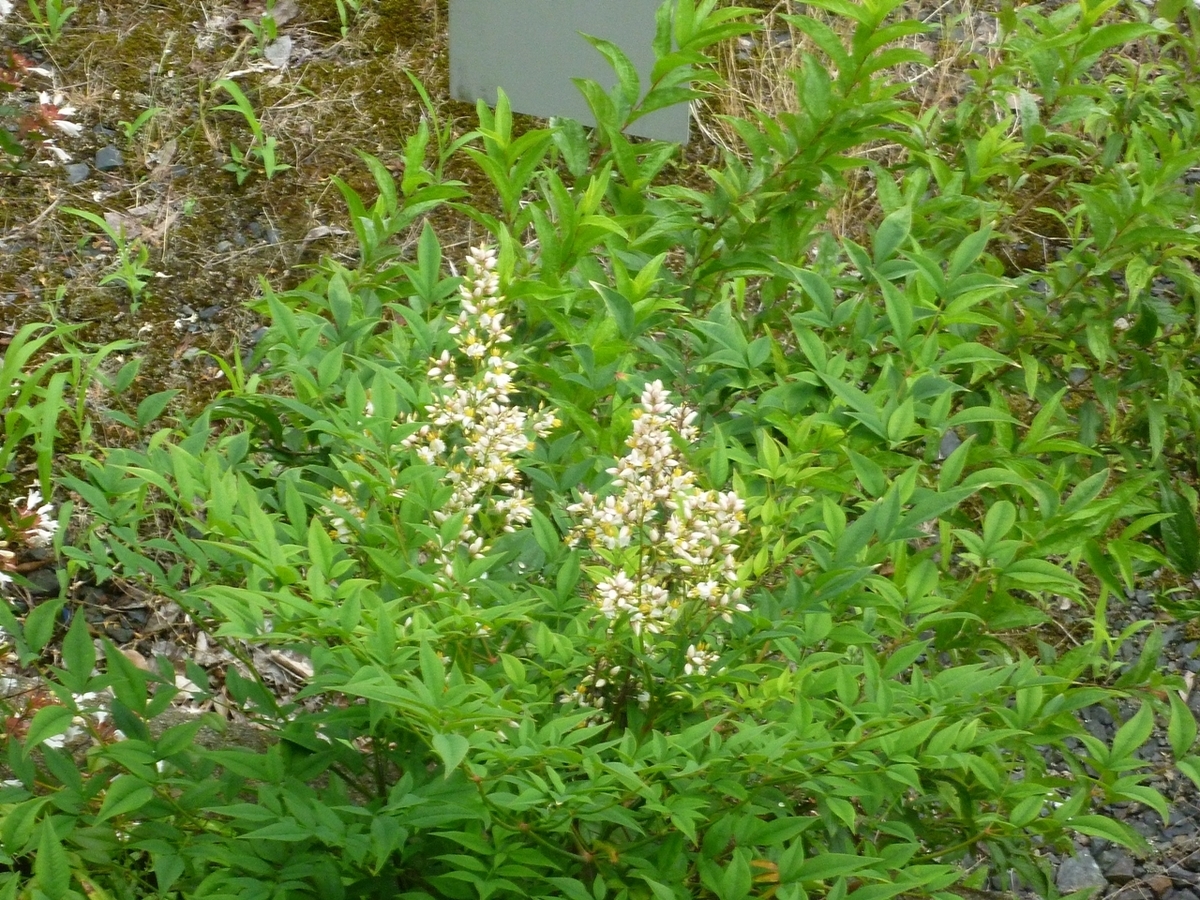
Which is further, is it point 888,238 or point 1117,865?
point 1117,865

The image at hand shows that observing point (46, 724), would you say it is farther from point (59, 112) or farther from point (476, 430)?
point (59, 112)

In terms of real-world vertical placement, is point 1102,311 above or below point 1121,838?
above

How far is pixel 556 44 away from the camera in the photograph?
2.75m

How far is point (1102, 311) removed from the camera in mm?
1930

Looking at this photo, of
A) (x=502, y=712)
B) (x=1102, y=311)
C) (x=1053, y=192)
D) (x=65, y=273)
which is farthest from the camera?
(x=1053, y=192)

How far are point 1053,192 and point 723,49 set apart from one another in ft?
3.32

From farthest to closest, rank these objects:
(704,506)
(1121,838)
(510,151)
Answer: (510,151) → (1121,838) → (704,506)

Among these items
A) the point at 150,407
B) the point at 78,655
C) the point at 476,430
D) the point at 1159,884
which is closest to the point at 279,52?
the point at 150,407

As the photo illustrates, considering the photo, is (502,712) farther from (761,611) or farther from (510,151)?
(510,151)

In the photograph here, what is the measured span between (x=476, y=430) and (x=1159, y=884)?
1610 millimetres

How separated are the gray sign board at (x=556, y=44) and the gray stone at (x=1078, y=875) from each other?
5.31 ft

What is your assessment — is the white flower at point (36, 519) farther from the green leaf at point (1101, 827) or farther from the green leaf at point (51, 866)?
the green leaf at point (1101, 827)

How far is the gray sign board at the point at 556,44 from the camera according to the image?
2.69m

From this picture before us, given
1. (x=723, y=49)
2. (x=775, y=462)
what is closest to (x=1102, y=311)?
(x=775, y=462)
